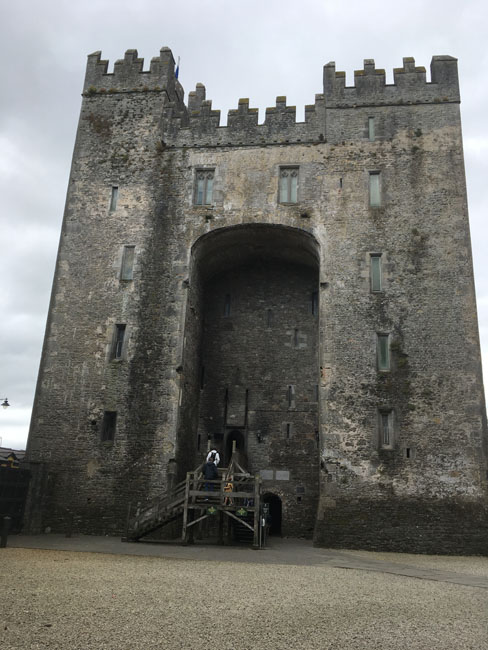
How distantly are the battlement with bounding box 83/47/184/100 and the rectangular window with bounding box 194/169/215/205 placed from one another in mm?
4057

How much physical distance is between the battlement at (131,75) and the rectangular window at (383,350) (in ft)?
42.8

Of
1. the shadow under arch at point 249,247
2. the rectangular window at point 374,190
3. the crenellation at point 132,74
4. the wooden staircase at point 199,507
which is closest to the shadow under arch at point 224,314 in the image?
the shadow under arch at point 249,247

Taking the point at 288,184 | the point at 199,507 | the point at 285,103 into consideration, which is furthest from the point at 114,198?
the point at 199,507

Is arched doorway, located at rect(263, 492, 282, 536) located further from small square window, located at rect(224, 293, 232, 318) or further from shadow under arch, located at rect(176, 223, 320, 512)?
small square window, located at rect(224, 293, 232, 318)

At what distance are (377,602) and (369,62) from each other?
779 inches

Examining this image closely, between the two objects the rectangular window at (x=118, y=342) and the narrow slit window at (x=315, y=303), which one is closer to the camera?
the rectangular window at (x=118, y=342)

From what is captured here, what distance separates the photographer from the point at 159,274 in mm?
20359

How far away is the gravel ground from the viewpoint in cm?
597

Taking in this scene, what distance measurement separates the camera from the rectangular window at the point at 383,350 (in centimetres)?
1855

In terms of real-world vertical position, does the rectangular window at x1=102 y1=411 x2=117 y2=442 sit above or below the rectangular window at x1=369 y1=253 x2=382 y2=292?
below

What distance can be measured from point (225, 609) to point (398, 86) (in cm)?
1987

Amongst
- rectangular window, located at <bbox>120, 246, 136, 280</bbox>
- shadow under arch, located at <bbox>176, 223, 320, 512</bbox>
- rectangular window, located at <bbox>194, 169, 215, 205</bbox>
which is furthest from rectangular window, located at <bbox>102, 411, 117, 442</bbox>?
rectangular window, located at <bbox>194, 169, 215, 205</bbox>

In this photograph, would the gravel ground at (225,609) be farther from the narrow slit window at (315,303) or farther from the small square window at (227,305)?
the small square window at (227,305)

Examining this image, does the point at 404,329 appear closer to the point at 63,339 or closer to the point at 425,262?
the point at 425,262
